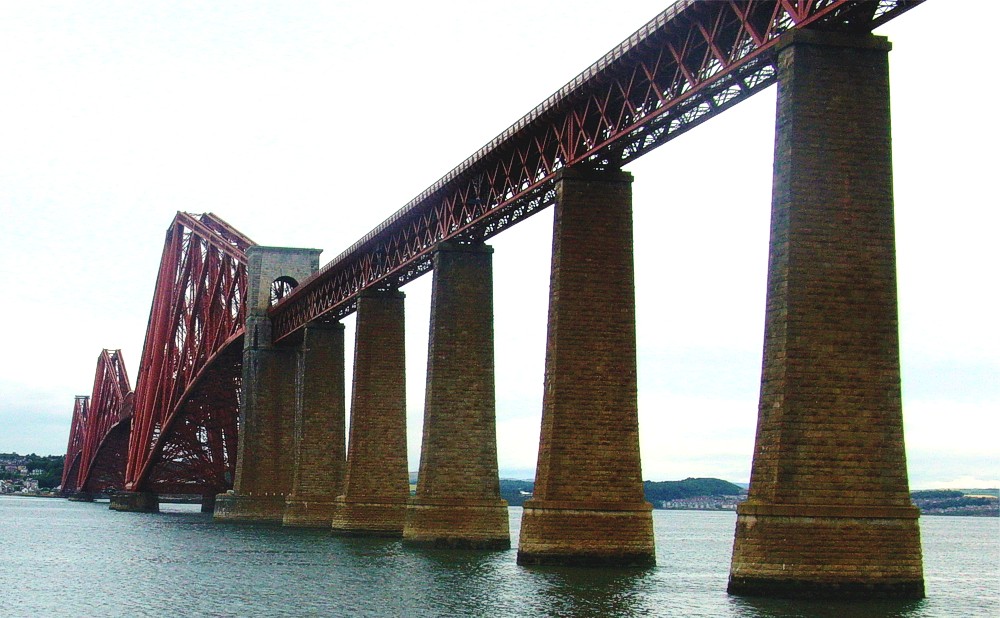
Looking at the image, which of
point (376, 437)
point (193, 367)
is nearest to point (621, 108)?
point (376, 437)

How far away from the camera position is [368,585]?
4453 centimetres

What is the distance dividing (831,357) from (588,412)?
1410 cm

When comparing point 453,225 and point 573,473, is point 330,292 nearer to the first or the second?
point 453,225

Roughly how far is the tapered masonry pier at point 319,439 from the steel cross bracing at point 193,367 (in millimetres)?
19039

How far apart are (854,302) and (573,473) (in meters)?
14.6

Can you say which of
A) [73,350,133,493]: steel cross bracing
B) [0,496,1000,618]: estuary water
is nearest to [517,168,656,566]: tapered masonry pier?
[0,496,1000,618]: estuary water

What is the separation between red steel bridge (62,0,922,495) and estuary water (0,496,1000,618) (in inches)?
523

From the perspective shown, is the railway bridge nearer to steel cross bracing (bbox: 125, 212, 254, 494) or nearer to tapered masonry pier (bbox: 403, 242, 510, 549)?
tapered masonry pier (bbox: 403, 242, 510, 549)

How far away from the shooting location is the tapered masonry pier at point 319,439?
82.9 m

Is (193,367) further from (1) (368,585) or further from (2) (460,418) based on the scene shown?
(1) (368,585)

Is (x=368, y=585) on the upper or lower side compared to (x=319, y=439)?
lower

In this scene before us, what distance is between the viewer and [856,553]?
3259cm

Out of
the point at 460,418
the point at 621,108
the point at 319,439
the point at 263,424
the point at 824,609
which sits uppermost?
the point at 621,108

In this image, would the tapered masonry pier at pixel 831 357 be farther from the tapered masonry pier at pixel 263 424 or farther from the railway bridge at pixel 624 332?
the tapered masonry pier at pixel 263 424
